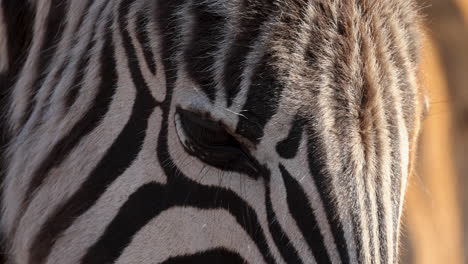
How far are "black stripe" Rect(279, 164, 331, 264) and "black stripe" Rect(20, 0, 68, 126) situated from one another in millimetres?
771

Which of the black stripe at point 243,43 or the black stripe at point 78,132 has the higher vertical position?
the black stripe at point 243,43

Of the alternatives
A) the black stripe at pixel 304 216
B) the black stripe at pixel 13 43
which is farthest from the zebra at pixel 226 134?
the black stripe at pixel 13 43

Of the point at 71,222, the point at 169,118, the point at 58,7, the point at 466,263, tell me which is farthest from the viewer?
the point at 466,263

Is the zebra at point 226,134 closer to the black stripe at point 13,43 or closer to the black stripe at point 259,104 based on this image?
the black stripe at point 259,104

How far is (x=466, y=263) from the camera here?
3498 mm

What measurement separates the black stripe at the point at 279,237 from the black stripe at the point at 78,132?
19.2 inches

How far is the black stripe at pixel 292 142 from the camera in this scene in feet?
5.70

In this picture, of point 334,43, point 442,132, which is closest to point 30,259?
point 334,43

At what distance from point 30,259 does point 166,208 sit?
48 centimetres

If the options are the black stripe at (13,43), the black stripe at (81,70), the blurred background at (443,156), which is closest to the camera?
the black stripe at (81,70)

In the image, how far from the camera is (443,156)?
3.50 meters

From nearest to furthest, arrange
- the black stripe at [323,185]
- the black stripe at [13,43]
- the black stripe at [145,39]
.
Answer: the black stripe at [323,185], the black stripe at [145,39], the black stripe at [13,43]

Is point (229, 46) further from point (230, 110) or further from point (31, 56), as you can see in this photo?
point (31, 56)

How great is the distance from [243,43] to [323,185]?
37cm
